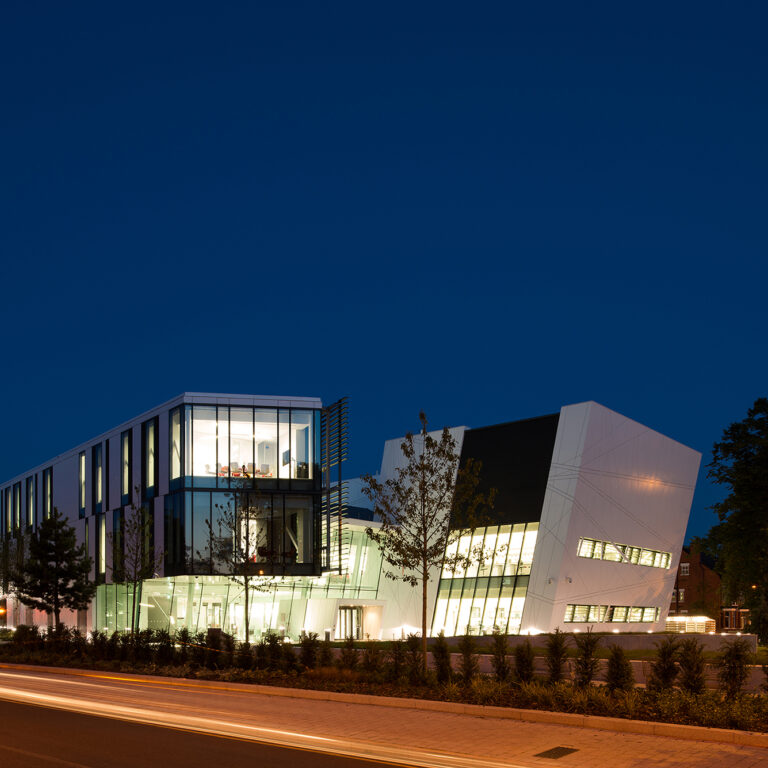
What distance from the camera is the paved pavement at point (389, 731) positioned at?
11875 mm

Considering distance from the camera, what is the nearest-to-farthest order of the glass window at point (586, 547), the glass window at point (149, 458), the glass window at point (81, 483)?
1. the glass window at point (586, 547)
2. the glass window at point (149, 458)
3. the glass window at point (81, 483)

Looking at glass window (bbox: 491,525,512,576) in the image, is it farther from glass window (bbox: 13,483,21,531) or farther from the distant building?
the distant building

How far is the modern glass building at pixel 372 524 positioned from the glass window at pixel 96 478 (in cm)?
313

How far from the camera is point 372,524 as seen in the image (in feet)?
180

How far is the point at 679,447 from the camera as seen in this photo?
173ft

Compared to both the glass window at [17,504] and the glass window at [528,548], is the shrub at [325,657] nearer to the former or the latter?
the glass window at [528,548]

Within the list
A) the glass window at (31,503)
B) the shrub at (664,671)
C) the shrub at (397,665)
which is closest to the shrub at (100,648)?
the shrub at (397,665)

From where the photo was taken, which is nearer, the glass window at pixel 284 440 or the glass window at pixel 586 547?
the glass window at pixel 586 547

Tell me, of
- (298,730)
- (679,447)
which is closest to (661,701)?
(298,730)

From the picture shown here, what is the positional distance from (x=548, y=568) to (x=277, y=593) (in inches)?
614

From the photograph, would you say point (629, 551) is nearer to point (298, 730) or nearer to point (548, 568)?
point (548, 568)

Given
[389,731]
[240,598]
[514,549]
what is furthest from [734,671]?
[240,598]

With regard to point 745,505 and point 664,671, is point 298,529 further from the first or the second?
point 664,671

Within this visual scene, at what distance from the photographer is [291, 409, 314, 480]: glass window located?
49250 millimetres
